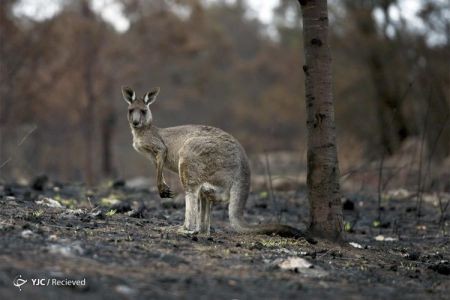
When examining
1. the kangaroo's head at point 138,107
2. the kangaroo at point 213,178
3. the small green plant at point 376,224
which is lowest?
the small green plant at point 376,224

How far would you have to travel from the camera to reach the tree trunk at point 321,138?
26.1ft

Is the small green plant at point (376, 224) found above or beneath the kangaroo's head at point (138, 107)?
beneath

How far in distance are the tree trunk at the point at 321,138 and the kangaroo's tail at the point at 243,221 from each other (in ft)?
1.29

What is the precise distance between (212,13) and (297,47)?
59.0 feet

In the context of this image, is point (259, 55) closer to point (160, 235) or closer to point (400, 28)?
point (400, 28)

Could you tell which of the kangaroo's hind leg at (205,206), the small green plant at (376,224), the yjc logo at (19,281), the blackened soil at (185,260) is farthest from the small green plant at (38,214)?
the small green plant at (376,224)

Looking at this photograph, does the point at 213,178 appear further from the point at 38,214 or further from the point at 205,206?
the point at 38,214

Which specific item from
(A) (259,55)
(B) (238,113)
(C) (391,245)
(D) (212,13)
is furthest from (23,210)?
(D) (212,13)

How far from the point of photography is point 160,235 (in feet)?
24.3

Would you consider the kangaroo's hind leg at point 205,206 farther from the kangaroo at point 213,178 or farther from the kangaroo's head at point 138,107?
the kangaroo's head at point 138,107

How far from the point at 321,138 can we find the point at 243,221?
1.24 metres

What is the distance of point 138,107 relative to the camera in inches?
342

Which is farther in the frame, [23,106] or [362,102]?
[362,102]

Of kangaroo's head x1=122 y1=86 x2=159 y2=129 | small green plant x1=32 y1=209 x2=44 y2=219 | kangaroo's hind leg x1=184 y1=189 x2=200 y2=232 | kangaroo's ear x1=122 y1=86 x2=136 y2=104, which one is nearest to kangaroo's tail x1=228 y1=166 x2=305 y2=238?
kangaroo's hind leg x1=184 y1=189 x2=200 y2=232
